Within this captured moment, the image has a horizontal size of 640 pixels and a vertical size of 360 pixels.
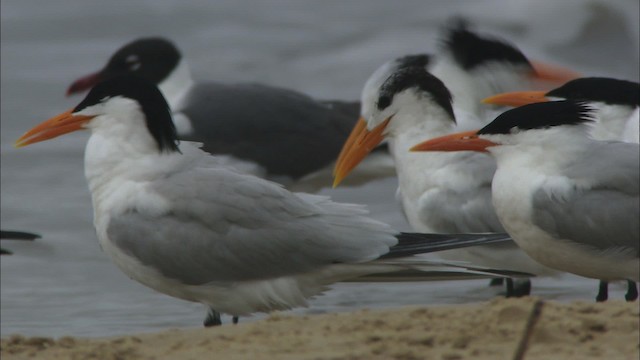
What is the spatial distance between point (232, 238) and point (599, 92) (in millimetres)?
2328

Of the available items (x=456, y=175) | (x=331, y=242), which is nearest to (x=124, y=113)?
(x=331, y=242)

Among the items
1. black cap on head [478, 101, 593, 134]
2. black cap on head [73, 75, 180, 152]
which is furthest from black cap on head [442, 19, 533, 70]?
black cap on head [73, 75, 180, 152]

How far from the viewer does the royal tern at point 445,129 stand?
24.9ft

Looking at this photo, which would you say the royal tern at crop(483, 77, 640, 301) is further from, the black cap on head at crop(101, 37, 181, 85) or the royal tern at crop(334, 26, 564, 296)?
the black cap on head at crop(101, 37, 181, 85)

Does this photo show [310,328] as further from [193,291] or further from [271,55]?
[271,55]

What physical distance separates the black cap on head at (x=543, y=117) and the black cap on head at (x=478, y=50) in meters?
2.76

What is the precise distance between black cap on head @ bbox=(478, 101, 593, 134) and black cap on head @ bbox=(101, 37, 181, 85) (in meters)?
5.59

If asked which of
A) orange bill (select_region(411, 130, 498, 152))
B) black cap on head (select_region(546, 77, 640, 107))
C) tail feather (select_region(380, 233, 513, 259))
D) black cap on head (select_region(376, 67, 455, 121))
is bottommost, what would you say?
tail feather (select_region(380, 233, 513, 259))

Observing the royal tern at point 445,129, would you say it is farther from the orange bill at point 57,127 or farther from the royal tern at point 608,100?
the orange bill at point 57,127

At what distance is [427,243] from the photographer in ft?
21.1

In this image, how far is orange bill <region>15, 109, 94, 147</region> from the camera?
22.8ft

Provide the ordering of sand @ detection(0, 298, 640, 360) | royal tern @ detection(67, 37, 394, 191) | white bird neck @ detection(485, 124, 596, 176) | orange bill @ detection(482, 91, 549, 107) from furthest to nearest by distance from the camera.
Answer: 1. royal tern @ detection(67, 37, 394, 191)
2. orange bill @ detection(482, 91, 549, 107)
3. white bird neck @ detection(485, 124, 596, 176)
4. sand @ detection(0, 298, 640, 360)

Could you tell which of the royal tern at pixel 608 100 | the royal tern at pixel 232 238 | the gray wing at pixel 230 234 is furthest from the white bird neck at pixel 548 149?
the royal tern at pixel 608 100

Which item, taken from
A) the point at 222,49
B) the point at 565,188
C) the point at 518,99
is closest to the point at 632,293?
the point at 565,188
